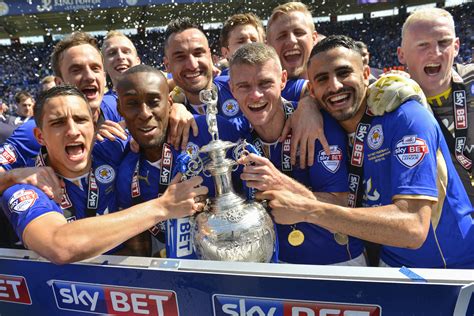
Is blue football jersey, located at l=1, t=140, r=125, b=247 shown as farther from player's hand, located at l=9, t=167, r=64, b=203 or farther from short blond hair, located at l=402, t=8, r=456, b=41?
short blond hair, located at l=402, t=8, r=456, b=41

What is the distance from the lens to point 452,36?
2.71m

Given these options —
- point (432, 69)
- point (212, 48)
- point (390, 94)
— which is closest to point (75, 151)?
point (390, 94)

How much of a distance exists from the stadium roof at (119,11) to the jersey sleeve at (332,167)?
19.9 m

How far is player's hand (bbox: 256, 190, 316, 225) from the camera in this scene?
5.94 ft

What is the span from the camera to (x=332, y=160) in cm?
214

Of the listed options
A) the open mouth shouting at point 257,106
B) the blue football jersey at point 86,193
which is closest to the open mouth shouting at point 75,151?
the blue football jersey at point 86,193

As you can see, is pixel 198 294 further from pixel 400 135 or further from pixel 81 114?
pixel 81 114

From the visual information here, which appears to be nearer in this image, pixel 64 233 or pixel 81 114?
pixel 64 233

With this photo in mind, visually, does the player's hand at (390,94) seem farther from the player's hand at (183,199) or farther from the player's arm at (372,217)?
the player's hand at (183,199)

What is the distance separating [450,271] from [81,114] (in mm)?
2049

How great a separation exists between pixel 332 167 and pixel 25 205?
163 cm

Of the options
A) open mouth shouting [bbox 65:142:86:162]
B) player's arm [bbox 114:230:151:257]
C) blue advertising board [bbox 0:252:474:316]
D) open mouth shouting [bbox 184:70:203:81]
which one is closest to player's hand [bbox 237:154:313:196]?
blue advertising board [bbox 0:252:474:316]

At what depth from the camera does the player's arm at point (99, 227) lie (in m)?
1.63

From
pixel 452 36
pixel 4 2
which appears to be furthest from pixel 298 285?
pixel 4 2
